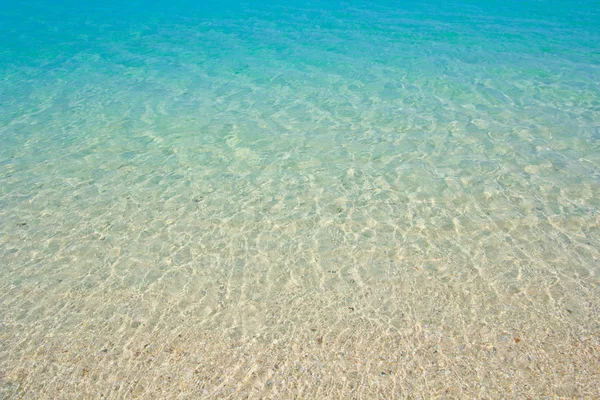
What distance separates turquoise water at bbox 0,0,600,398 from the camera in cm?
313

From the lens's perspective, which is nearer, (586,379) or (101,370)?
(586,379)

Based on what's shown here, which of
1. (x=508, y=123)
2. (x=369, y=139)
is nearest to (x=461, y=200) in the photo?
(x=369, y=139)

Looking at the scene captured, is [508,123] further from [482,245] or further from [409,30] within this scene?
[409,30]

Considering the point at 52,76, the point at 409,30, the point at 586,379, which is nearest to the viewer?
the point at 586,379

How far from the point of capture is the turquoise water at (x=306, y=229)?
3.13 m

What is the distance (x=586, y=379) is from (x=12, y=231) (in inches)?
206

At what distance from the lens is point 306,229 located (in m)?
4.53

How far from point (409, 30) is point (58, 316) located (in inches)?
431

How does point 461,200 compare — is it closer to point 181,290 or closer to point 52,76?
point 181,290

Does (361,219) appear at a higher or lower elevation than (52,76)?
higher

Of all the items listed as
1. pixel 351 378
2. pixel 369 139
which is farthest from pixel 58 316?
pixel 369 139

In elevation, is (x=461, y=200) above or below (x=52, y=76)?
above

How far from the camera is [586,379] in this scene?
114 inches

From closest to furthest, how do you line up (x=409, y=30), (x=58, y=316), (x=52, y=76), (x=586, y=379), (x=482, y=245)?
(x=586, y=379) → (x=58, y=316) → (x=482, y=245) → (x=52, y=76) → (x=409, y=30)
